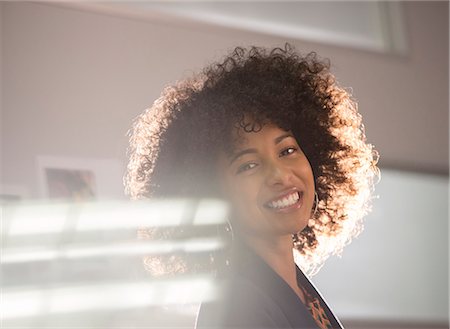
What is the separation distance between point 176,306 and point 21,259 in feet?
1.85

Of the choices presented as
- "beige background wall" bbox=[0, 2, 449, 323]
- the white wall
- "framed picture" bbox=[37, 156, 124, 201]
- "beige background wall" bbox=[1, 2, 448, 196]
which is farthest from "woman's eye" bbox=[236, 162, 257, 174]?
the white wall

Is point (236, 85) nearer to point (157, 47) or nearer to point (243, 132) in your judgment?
point (243, 132)

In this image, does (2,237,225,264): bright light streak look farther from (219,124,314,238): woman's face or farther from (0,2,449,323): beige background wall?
(219,124,314,238): woman's face

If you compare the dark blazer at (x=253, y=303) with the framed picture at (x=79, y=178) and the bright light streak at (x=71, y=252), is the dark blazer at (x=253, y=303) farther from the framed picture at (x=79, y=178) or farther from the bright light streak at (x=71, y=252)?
the framed picture at (x=79, y=178)

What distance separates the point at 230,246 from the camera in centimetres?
128

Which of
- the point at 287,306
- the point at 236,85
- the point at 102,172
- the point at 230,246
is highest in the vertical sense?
the point at 102,172

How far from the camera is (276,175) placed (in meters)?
1.26

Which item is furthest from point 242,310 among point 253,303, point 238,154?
point 238,154

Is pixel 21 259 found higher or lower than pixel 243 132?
higher

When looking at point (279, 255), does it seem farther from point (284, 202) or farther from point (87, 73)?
point (87, 73)

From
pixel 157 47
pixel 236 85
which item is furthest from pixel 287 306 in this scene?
pixel 157 47

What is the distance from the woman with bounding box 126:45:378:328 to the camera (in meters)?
1.21

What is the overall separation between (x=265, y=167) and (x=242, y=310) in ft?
0.80

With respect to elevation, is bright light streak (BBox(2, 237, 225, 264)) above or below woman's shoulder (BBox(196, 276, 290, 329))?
above
